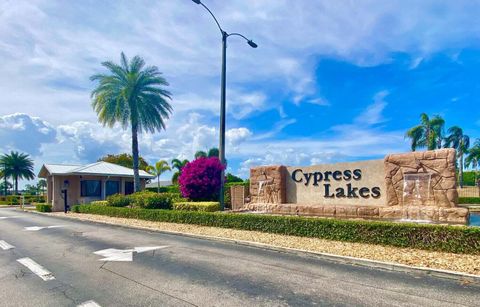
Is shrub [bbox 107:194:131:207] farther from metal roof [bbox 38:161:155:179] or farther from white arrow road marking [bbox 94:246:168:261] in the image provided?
white arrow road marking [bbox 94:246:168:261]

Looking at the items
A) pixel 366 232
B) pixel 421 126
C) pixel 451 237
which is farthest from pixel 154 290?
pixel 421 126

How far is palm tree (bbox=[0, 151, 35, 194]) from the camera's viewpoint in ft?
191

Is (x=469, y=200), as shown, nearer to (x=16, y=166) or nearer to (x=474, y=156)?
(x=474, y=156)

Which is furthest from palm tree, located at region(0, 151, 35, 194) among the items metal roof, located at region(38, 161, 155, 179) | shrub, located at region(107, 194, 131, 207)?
shrub, located at region(107, 194, 131, 207)

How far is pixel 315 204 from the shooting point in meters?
16.7

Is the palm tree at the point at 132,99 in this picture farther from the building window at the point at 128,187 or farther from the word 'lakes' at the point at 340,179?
the word 'lakes' at the point at 340,179

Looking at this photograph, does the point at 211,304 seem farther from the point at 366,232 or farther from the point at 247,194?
the point at 247,194

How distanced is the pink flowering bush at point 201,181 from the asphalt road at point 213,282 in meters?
10.1

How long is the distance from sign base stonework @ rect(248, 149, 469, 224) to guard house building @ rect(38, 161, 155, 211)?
1740 cm

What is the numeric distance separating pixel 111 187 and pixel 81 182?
2.85 m

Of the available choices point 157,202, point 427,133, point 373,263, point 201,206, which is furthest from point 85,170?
point 427,133

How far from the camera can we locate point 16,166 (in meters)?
59.0

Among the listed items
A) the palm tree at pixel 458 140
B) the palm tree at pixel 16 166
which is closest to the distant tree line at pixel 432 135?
the palm tree at pixel 458 140

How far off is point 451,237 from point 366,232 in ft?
7.11
